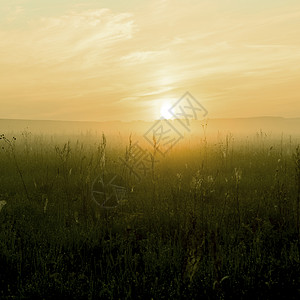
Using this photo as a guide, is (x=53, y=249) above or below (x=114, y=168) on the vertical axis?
below

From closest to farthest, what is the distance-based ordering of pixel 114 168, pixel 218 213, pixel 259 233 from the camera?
pixel 259 233 → pixel 218 213 → pixel 114 168

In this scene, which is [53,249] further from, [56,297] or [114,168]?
[114,168]

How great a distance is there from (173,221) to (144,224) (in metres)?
0.41

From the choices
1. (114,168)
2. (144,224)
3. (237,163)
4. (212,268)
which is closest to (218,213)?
(144,224)

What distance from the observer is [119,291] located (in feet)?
9.87

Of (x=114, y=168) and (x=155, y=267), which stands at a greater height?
(x=114, y=168)

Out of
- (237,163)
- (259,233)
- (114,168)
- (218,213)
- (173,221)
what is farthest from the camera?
(237,163)

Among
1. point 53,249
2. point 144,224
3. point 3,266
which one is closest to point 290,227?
point 144,224

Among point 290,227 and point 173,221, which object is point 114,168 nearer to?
point 173,221

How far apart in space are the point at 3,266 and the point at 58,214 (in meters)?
1.40

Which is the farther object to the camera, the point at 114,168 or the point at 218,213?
the point at 114,168

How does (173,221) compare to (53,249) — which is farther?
(173,221)

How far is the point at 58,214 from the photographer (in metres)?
4.91

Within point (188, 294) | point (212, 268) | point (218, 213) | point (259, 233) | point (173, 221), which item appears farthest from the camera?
point (218, 213)
